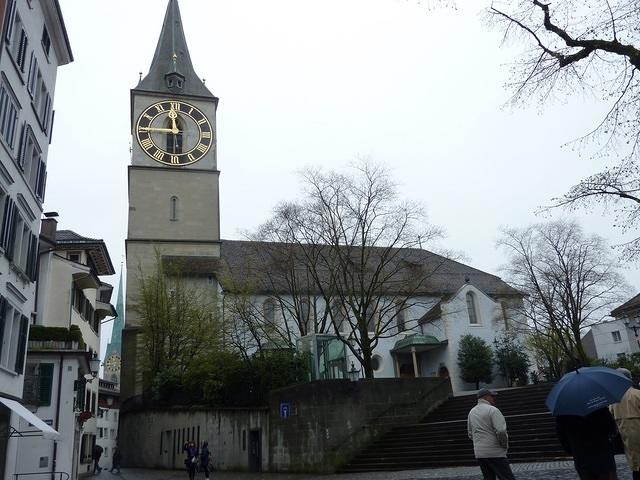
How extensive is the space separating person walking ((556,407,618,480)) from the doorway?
730 inches

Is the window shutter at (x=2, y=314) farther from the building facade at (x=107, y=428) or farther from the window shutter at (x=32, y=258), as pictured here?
the building facade at (x=107, y=428)

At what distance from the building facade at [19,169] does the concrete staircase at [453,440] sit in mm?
11218

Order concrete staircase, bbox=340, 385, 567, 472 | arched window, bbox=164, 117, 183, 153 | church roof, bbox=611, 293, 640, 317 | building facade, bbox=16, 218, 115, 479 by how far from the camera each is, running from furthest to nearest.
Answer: arched window, bbox=164, 117, 183, 153 < church roof, bbox=611, 293, 640, 317 < building facade, bbox=16, 218, 115, 479 < concrete staircase, bbox=340, 385, 567, 472

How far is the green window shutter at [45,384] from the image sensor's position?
70.1 ft

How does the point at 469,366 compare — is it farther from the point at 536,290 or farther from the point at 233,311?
the point at 233,311

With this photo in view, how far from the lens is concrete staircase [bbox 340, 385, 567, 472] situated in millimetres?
17642

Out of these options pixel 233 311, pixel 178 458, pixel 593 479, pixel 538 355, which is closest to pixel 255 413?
pixel 178 458

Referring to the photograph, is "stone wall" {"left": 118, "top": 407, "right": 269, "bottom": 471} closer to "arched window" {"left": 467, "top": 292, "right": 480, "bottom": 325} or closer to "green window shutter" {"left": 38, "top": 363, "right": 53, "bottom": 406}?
"green window shutter" {"left": 38, "top": 363, "right": 53, "bottom": 406}

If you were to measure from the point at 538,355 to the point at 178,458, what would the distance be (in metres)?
30.1

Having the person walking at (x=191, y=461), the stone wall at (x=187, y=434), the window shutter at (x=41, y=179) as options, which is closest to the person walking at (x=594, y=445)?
the person walking at (x=191, y=461)

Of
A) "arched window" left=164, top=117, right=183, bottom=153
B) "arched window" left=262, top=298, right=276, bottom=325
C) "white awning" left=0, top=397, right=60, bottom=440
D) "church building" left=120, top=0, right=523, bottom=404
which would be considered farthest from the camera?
"arched window" left=164, top=117, right=183, bottom=153

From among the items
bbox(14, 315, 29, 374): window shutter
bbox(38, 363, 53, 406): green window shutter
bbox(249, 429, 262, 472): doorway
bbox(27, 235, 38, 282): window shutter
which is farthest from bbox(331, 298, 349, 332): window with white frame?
bbox(14, 315, 29, 374): window shutter

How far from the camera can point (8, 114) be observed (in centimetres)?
1584

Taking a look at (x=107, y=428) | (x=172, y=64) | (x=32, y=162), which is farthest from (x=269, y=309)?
(x=107, y=428)
